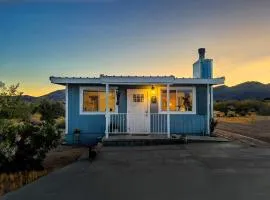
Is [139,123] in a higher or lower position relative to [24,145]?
higher

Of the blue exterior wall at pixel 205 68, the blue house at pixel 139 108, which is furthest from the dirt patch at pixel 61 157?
the blue exterior wall at pixel 205 68

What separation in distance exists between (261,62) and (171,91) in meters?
18.4

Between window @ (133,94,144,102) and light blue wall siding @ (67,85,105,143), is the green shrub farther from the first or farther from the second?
window @ (133,94,144,102)

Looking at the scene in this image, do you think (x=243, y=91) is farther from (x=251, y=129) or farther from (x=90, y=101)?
(x=90, y=101)

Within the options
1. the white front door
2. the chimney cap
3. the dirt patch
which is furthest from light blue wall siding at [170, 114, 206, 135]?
the dirt patch

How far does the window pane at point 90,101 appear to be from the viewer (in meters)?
24.6

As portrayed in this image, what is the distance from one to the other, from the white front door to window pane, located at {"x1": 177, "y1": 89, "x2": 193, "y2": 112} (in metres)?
1.64

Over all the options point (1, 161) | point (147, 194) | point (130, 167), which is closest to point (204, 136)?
point (130, 167)

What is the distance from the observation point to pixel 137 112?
81.4 feet

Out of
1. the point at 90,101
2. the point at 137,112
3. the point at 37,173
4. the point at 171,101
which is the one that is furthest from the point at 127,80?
the point at 37,173

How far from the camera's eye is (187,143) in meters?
21.9

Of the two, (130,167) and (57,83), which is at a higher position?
(57,83)

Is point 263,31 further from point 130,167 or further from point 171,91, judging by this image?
point 130,167

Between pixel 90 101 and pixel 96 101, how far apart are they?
0.99 feet
